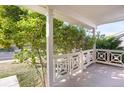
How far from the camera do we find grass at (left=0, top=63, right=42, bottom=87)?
228 inches

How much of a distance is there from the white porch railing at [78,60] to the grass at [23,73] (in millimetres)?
1503

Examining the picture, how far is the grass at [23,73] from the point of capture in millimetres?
5796

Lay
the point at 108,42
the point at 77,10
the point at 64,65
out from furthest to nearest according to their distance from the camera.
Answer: the point at 108,42 < the point at 77,10 < the point at 64,65

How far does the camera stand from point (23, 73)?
259 inches

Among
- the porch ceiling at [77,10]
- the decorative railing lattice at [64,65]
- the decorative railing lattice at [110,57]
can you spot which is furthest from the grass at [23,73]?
the decorative railing lattice at [110,57]

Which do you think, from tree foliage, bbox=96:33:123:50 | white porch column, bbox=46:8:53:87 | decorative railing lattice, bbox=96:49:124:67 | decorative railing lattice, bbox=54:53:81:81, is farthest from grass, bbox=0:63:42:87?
tree foliage, bbox=96:33:123:50

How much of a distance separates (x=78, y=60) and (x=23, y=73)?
249 centimetres

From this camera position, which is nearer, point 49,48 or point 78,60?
point 49,48

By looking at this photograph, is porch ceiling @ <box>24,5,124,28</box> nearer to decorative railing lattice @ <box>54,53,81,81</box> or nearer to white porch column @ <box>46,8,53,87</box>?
white porch column @ <box>46,8,53,87</box>

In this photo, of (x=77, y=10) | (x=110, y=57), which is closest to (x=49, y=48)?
(x=77, y=10)

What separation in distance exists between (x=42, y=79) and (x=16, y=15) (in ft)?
8.63

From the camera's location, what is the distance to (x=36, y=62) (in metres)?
5.47

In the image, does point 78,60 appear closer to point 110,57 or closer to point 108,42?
point 110,57

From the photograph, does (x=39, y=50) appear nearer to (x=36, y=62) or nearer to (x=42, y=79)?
(x=36, y=62)
